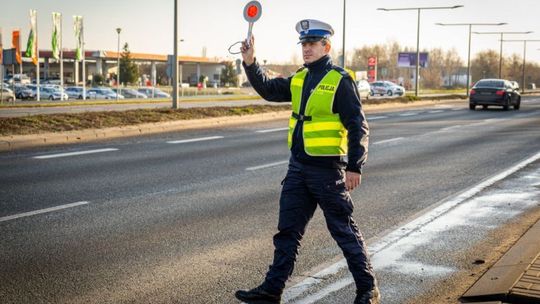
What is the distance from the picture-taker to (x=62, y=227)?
6684 mm

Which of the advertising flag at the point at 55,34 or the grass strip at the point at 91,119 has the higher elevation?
the advertising flag at the point at 55,34

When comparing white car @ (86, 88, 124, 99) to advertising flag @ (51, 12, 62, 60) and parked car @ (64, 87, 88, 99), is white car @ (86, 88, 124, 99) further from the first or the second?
advertising flag @ (51, 12, 62, 60)

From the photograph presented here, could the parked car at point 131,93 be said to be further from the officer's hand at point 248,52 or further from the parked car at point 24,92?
the officer's hand at point 248,52

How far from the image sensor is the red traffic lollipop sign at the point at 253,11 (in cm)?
520

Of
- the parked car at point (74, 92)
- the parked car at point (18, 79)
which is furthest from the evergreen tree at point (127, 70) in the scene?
the parked car at point (74, 92)

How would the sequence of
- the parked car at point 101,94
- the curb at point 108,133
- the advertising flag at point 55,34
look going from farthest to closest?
the parked car at point 101,94 < the advertising flag at point 55,34 < the curb at point 108,133

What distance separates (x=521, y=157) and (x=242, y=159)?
18.7ft

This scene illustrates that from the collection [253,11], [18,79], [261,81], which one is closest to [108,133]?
[253,11]

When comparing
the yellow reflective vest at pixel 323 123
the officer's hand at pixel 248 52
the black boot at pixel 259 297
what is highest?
the officer's hand at pixel 248 52

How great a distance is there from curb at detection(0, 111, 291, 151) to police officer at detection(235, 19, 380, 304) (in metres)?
11.5

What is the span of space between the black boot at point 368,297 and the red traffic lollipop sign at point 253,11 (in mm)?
2148

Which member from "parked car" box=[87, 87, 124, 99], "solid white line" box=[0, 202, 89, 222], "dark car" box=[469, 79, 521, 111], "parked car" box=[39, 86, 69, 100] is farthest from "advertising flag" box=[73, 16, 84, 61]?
"solid white line" box=[0, 202, 89, 222]

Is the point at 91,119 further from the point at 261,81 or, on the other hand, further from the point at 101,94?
the point at 101,94

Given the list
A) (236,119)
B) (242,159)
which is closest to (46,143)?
(242,159)
